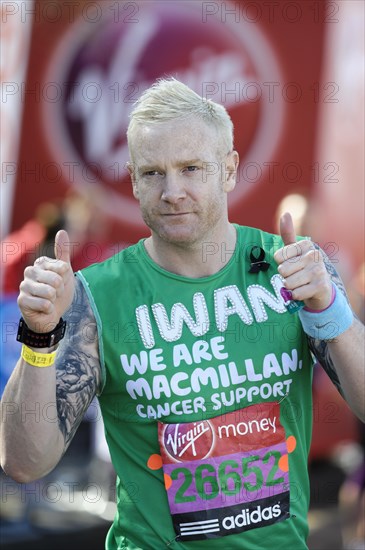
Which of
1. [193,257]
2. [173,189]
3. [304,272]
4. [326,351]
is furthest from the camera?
[193,257]

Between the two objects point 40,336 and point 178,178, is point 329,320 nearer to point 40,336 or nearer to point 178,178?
point 178,178

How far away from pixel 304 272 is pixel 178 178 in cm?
50

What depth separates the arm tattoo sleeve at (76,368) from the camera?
2990 millimetres

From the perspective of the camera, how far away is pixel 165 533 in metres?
3.01

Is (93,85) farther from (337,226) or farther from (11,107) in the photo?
(337,226)

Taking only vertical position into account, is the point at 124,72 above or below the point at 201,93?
above

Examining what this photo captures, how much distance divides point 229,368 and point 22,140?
17.3ft

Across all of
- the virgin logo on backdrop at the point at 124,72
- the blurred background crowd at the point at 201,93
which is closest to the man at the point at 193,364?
the blurred background crowd at the point at 201,93

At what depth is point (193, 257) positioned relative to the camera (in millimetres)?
3172

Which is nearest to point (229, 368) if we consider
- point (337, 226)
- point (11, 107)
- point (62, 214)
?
point (62, 214)

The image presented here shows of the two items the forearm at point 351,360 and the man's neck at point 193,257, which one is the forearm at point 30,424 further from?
the forearm at point 351,360

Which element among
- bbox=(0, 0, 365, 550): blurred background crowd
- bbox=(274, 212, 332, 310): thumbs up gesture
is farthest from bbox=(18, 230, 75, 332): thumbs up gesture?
bbox=(0, 0, 365, 550): blurred background crowd

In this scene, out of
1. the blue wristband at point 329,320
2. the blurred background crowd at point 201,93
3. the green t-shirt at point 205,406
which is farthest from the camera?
the blurred background crowd at point 201,93

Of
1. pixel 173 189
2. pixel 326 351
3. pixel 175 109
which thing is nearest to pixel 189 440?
pixel 326 351
